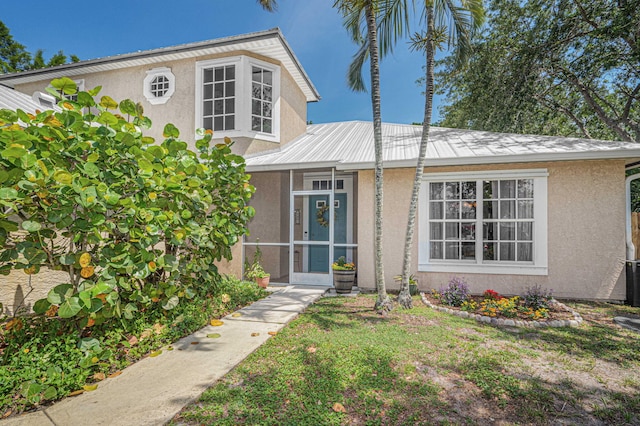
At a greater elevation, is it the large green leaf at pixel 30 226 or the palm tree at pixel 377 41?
the palm tree at pixel 377 41

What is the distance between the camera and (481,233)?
732cm

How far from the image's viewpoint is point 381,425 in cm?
259

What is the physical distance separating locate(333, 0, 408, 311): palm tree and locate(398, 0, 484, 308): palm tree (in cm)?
57

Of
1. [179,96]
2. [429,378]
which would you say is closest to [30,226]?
[429,378]

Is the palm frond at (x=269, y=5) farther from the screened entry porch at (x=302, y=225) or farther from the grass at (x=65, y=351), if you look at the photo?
the grass at (x=65, y=351)

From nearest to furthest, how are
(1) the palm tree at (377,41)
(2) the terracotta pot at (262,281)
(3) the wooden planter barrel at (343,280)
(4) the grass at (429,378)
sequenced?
1. (4) the grass at (429,378)
2. (1) the palm tree at (377,41)
3. (3) the wooden planter barrel at (343,280)
4. (2) the terracotta pot at (262,281)

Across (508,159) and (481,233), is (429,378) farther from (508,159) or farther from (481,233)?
(508,159)

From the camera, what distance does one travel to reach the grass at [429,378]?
8.97 feet

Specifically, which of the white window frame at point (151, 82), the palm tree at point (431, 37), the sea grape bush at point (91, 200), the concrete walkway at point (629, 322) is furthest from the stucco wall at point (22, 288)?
the concrete walkway at point (629, 322)

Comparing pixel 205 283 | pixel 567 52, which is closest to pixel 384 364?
Answer: pixel 205 283

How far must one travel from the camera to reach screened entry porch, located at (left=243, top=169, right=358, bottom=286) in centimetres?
831

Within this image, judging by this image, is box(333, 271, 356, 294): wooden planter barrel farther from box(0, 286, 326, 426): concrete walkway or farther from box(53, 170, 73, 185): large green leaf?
box(53, 170, 73, 185): large green leaf

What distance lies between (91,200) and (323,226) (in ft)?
20.2

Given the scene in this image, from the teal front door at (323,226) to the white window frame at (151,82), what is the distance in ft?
19.0
